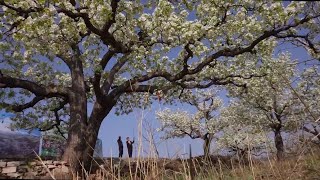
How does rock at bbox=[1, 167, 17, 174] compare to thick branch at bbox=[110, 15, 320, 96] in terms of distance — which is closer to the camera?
rock at bbox=[1, 167, 17, 174]

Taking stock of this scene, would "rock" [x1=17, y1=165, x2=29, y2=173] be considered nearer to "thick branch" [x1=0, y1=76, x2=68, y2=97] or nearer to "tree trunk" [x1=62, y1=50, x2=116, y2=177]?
"tree trunk" [x1=62, y1=50, x2=116, y2=177]

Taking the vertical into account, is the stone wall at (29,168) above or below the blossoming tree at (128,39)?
below

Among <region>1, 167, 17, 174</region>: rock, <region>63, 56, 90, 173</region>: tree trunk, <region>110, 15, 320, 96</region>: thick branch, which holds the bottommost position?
<region>1, 167, 17, 174</region>: rock

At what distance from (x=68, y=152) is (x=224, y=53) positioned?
28.1 feet

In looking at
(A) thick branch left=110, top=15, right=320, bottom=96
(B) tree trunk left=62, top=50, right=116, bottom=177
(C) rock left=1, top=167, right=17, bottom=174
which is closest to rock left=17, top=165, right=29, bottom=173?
(C) rock left=1, top=167, right=17, bottom=174

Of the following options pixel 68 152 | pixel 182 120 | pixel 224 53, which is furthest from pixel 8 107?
pixel 182 120

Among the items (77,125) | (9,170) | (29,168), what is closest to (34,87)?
(77,125)

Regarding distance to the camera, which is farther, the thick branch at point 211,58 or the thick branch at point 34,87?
the thick branch at point 34,87

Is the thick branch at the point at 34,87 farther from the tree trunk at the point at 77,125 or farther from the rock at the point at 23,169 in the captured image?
the rock at the point at 23,169

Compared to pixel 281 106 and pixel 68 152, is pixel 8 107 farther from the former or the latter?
pixel 281 106

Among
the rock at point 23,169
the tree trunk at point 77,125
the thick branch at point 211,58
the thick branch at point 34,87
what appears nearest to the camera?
the rock at point 23,169

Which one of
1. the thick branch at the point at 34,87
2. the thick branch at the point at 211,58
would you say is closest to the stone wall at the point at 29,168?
the thick branch at the point at 34,87

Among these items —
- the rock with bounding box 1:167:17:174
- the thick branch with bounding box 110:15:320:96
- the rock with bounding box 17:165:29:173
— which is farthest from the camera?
the thick branch with bounding box 110:15:320:96

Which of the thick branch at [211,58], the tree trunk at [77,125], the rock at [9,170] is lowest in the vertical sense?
the rock at [9,170]
